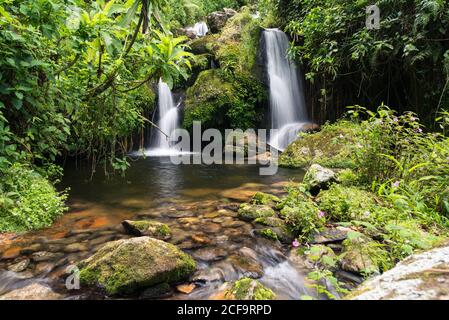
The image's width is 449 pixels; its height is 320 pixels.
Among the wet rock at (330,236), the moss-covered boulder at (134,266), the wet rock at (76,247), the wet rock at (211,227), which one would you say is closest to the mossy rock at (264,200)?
the wet rock at (211,227)

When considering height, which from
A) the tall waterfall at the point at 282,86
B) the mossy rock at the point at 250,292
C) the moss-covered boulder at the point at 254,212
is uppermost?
the tall waterfall at the point at 282,86

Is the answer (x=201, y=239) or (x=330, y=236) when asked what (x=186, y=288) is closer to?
(x=201, y=239)

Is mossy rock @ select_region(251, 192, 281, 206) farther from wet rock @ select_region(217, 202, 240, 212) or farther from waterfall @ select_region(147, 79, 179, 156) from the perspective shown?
waterfall @ select_region(147, 79, 179, 156)

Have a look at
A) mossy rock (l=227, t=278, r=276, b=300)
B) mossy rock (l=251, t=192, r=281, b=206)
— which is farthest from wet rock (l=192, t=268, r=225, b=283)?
mossy rock (l=251, t=192, r=281, b=206)

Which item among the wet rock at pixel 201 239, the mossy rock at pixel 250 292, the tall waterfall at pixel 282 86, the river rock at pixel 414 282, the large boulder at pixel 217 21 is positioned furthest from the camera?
the large boulder at pixel 217 21

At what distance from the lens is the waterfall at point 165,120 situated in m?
10.0

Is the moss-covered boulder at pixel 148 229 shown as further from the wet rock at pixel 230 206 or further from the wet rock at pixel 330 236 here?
the wet rock at pixel 330 236

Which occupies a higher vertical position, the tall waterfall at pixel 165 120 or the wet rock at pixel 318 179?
the tall waterfall at pixel 165 120

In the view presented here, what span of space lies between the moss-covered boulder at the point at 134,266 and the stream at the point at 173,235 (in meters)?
0.10

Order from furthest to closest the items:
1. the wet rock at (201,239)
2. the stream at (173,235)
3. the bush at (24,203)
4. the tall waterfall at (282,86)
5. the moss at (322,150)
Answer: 1. the tall waterfall at (282,86)
2. the moss at (322,150)
3. the bush at (24,203)
4. the wet rock at (201,239)
5. the stream at (173,235)

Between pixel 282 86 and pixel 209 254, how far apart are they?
340 inches

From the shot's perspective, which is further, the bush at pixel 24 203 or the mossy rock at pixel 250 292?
the bush at pixel 24 203

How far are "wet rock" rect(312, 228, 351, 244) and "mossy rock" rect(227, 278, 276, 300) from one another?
1.12 m
